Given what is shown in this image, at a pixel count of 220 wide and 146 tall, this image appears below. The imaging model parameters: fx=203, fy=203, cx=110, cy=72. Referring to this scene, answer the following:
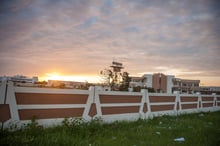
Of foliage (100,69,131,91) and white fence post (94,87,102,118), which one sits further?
foliage (100,69,131,91)

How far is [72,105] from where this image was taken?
6.89 metres

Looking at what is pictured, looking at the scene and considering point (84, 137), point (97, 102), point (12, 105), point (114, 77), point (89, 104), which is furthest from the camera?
point (114, 77)

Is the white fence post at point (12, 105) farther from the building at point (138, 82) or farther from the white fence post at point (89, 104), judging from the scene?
the building at point (138, 82)

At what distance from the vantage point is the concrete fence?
17.9 feet

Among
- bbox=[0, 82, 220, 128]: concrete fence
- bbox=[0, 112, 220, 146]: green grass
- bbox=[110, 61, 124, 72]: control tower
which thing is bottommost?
bbox=[0, 112, 220, 146]: green grass

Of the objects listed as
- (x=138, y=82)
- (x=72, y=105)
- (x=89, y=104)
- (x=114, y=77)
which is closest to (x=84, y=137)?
(x=72, y=105)

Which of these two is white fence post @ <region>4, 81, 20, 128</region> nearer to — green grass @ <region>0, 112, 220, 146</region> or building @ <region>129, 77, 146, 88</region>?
green grass @ <region>0, 112, 220, 146</region>

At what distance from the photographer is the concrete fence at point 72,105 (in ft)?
17.9

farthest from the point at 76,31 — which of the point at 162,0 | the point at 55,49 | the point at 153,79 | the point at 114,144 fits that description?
the point at 153,79

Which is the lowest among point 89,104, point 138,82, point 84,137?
point 84,137

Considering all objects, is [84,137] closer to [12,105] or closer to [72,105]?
[72,105]

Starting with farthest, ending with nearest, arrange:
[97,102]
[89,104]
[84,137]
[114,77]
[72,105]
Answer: [114,77], [97,102], [89,104], [72,105], [84,137]

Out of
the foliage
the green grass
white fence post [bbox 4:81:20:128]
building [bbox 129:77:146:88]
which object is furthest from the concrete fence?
building [bbox 129:77:146:88]

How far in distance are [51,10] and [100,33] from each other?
540 centimetres
